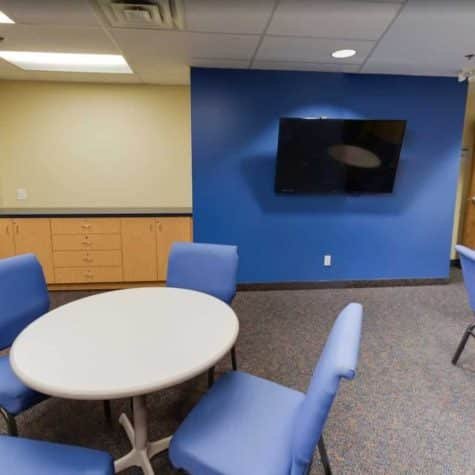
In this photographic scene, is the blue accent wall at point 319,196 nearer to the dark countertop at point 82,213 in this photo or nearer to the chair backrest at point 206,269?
the dark countertop at point 82,213

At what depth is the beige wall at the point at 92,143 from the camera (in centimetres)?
400

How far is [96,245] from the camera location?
3.76 m

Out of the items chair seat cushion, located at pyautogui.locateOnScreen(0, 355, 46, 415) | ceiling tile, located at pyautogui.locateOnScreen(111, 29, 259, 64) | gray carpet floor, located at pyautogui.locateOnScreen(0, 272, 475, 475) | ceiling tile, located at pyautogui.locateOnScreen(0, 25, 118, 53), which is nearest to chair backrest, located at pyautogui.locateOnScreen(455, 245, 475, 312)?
gray carpet floor, located at pyautogui.locateOnScreen(0, 272, 475, 475)

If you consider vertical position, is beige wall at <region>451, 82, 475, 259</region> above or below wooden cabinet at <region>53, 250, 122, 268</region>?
above

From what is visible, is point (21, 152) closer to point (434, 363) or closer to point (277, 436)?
point (277, 436)

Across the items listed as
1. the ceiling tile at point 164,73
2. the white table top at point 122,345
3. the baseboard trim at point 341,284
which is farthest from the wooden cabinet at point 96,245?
the white table top at point 122,345

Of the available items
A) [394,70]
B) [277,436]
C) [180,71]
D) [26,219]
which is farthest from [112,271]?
[394,70]

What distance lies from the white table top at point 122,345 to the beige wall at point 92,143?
269 cm

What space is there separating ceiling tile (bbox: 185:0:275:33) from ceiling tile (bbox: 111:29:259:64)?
0.45ft

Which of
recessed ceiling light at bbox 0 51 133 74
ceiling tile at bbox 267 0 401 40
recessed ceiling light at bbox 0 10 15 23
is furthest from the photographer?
recessed ceiling light at bbox 0 51 133 74

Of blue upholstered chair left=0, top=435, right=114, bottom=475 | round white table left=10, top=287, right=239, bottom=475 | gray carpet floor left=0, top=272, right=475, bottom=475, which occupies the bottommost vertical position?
gray carpet floor left=0, top=272, right=475, bottom=475

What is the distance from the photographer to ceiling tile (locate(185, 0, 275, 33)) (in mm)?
2131

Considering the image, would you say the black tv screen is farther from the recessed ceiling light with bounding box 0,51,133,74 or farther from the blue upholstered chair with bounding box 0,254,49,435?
the blue upholstered chair with bounding box 0,254,49,435

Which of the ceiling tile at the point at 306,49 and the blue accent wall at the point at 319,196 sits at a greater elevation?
the ceiling tile at the point at 306,49
